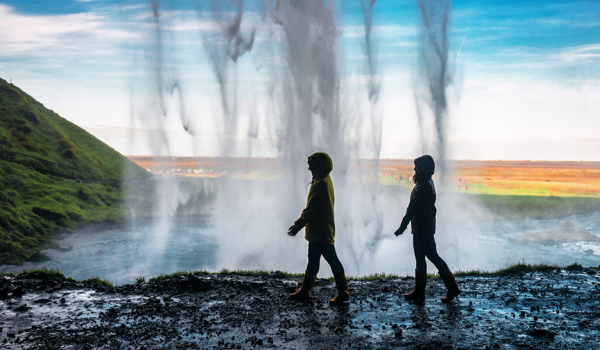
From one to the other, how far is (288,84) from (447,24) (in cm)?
1002

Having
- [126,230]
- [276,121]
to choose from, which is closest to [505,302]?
[276,121]

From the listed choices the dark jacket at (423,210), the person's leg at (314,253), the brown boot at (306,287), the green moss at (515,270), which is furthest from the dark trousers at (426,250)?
the green moss at (515,270)

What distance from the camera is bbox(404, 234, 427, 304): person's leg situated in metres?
8.41

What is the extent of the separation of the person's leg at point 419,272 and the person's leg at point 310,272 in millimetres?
1990

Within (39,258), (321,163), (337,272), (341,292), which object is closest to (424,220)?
(337,272)

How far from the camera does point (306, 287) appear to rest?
8.85m

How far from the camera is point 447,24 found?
80.9 ft

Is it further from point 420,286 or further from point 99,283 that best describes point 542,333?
point 99,283

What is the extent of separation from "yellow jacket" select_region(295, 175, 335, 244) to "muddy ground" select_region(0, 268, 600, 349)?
1441 mm

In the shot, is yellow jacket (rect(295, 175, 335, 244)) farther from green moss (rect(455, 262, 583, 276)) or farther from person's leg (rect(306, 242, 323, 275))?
green moss (rect(455, 262, 583, 276))

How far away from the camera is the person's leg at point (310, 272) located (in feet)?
28.1

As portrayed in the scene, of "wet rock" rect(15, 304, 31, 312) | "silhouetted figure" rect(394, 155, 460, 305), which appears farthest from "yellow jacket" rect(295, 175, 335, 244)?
"wet rock" rect(15, 304, 31, 312)

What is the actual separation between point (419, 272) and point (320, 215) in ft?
7.76

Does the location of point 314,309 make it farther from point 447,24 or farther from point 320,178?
point 447,24
